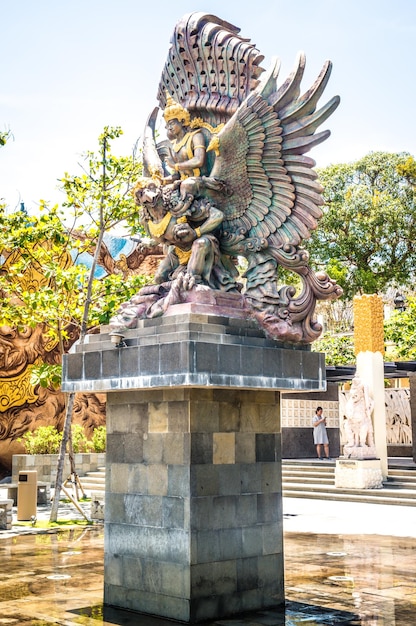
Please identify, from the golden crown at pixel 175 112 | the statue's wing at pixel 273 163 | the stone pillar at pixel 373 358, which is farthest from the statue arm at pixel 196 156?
the stone pillar at pixel 373 358

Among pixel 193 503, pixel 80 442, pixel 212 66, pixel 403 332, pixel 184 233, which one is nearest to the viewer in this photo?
pixel 193 503

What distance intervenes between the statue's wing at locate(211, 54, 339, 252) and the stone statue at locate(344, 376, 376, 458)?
1133cm

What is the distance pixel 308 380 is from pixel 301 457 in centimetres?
1831

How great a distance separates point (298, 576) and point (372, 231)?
2504 cm

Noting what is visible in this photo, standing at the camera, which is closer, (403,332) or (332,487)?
(332,487)

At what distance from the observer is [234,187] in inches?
313

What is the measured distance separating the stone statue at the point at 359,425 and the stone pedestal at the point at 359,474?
22 cm

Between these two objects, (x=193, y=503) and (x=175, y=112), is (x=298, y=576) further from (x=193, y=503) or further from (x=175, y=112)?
(x=175, y=112)

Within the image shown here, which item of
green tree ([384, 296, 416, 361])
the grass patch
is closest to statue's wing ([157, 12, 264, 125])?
the grass patch

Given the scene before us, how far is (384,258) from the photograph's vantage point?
3256 centimetres

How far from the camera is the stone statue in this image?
18359 millimetres

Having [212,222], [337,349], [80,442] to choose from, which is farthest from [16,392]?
[212,222]

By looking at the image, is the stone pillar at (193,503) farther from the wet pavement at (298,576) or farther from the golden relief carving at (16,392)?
the golden relief carving at (16,392)

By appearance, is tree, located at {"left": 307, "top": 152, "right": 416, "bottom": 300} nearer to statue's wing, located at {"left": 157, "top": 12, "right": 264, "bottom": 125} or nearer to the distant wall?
the distant wall
